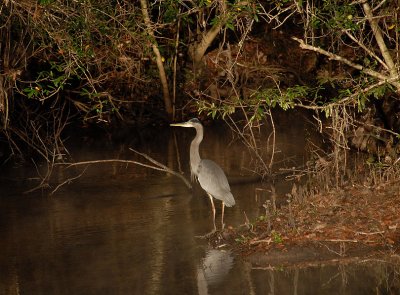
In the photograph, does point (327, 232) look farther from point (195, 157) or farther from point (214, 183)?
point (195, 157)

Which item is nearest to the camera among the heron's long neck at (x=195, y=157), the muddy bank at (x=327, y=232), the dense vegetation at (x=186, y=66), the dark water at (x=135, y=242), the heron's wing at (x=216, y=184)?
the dark water at (x=135, y=242)

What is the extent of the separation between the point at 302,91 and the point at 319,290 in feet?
10.8

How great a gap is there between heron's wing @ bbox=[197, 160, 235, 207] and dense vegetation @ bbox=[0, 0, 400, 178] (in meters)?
0.78

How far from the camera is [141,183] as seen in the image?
1559 centimetres

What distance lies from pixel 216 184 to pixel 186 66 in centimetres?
1402

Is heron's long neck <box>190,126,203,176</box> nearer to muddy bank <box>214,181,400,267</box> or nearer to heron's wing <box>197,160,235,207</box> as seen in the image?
heron's wing <box>197,160,235,207</box>

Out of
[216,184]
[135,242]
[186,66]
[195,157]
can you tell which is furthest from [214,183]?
[186,66]

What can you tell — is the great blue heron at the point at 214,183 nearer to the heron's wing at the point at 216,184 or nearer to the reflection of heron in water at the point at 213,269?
the heron's wing at the point at 216,184

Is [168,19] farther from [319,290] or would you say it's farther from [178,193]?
[319,290]

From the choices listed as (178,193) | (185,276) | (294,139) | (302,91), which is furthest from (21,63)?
(185,276)

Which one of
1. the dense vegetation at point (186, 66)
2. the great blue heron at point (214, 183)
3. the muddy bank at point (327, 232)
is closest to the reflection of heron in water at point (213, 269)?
the muddy bank at point (327, 232)

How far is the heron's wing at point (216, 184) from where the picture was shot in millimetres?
11477

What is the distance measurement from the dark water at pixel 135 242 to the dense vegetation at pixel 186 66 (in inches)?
43.0

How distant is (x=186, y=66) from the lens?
2527cm
